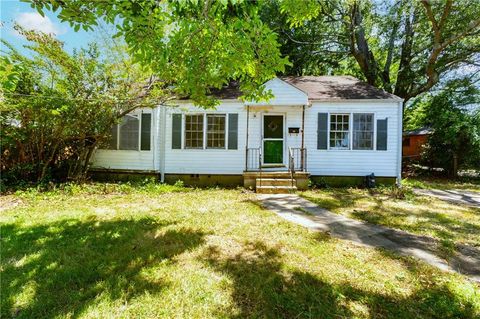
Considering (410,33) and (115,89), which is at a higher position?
(410,33)

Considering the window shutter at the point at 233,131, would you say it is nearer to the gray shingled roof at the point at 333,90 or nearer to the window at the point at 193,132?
the gray shingled roof at the point at 333,90

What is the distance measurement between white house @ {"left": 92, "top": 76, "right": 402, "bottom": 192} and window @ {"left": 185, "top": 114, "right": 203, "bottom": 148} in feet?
0.12

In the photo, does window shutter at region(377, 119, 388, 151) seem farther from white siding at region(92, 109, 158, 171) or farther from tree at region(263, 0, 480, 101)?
white siding at region(92, 109, 158, 171)

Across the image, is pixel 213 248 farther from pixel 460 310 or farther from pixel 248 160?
→ pixel 248 160

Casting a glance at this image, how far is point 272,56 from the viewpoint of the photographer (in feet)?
12.5

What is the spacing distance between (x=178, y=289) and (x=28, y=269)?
74.4 inches

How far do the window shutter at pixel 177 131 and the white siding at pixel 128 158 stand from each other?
25.8 inches

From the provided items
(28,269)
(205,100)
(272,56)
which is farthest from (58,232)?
(272,56)

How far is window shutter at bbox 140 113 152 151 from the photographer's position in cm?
988

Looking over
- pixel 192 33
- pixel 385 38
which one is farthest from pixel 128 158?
pixel 385 38

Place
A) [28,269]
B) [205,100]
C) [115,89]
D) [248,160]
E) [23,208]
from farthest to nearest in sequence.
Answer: [248,160], [115,89], [23,208], [205,100], [28,269]

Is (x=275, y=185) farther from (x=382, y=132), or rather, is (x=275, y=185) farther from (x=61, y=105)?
(x=61, y=105)

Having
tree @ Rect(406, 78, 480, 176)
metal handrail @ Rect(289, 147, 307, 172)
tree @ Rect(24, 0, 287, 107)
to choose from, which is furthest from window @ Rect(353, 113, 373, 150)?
tree @ Rect(24, 0, 287, 107)

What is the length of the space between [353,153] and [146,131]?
767cm
